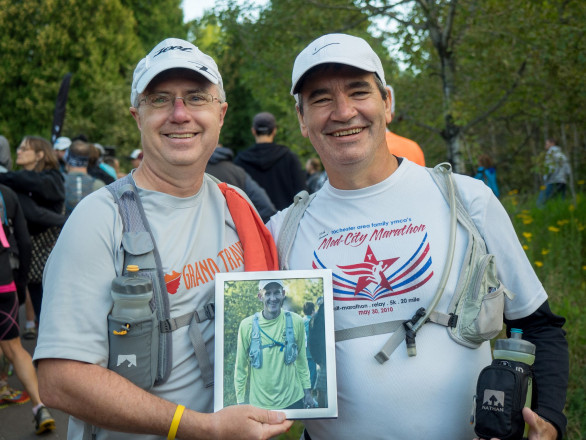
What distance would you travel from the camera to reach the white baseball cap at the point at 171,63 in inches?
89.4

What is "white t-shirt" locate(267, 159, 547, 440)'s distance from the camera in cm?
222

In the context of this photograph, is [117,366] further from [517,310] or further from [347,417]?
[517,310]

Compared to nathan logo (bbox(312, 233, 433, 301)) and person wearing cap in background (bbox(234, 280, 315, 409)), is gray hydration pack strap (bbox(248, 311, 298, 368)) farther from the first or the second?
nathan logo (bbox(312, 233, 433, 301))

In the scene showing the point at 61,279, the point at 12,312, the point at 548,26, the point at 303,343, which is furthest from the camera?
the point at 548,26

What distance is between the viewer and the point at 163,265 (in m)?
2.18

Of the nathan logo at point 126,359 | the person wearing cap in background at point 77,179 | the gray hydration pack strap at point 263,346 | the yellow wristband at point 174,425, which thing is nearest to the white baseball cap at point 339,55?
→ the gray hydration pack strap at point 263,346

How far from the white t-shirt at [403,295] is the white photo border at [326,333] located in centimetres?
16

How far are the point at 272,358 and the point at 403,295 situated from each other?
53 centimetres

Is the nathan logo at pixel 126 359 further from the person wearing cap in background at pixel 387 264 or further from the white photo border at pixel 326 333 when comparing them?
the person wearing cap in background at pixel 387 264

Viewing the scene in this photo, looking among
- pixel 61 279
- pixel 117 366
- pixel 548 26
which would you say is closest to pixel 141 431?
pixel 117 366

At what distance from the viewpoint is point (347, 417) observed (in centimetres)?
227

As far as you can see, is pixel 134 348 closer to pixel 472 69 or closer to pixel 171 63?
pixel 171 63

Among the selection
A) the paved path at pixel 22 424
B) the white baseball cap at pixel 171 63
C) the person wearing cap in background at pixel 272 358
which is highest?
the white baseball cap at pixel 171 63

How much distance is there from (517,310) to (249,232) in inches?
40.1
